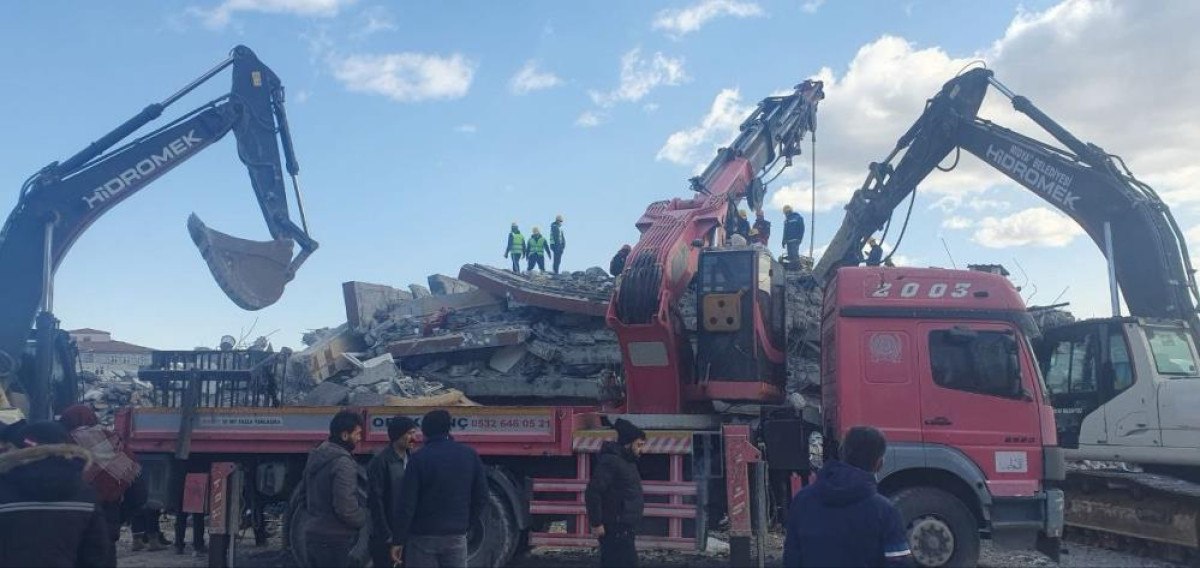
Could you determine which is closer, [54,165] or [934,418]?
[934,418]

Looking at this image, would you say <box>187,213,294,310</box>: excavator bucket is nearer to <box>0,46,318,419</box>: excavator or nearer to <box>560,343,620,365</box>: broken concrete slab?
<box>0,46,318,419</box>: excavator

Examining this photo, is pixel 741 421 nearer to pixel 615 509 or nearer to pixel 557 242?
pixel 615 509

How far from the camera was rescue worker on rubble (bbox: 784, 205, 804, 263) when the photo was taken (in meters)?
17.1

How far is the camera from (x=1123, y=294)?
12.1 metres

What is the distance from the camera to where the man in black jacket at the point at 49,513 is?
4023mm

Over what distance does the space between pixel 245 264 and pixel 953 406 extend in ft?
32.1

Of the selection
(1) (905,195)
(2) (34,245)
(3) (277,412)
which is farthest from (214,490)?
(1) (905,195)

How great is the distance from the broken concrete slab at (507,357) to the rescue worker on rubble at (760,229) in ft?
15.2

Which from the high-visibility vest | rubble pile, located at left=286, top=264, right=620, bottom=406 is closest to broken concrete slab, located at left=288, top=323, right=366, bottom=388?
rubble pile, located at left=286, top=264, right=620, bottom=406

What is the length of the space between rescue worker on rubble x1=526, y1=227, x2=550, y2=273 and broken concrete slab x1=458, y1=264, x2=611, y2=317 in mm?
3279

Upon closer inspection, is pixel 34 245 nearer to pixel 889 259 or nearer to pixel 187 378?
pixel 187 378

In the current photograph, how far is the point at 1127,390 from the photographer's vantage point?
10.4m

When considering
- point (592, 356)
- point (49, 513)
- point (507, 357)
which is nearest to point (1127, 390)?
point (592, 356)

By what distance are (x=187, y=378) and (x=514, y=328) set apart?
634cm
